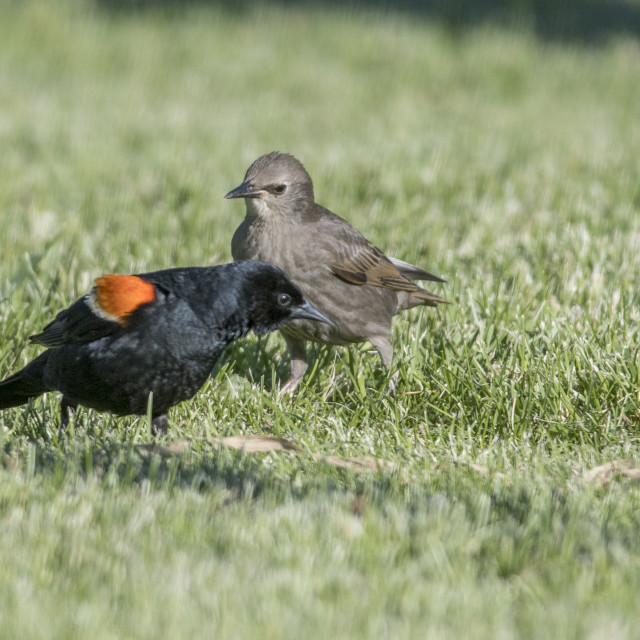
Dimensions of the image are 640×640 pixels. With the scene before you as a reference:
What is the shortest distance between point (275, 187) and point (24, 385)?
5.42ft

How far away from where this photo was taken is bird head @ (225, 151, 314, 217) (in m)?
5.23

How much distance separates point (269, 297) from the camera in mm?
4332

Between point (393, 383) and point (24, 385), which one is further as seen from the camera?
point (393, 383)

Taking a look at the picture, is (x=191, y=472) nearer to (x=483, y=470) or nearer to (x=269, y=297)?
(x=269, y=297)

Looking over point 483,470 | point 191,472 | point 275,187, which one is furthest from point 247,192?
point 483,470

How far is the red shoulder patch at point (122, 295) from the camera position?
13.7 ft

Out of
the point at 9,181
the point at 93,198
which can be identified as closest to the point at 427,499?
the point at 93,198

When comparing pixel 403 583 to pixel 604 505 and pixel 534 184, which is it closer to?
pixel 604 505

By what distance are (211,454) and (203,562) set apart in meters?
1.11

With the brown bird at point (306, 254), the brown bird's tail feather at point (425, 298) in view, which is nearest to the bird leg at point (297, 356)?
the brown bird at point (306, 254)

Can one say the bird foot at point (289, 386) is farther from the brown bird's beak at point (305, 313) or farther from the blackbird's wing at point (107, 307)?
the blackbird's wing at point (107, 307)

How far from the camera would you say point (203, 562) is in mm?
2889

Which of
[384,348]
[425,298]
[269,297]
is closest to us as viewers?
[269,297]

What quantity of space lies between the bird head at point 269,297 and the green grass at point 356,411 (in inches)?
16.6
